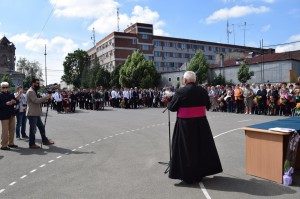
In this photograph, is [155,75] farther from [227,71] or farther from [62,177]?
[62,177]

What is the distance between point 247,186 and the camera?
5.85 m

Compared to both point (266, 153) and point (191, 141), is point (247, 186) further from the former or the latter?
point (191, 141)

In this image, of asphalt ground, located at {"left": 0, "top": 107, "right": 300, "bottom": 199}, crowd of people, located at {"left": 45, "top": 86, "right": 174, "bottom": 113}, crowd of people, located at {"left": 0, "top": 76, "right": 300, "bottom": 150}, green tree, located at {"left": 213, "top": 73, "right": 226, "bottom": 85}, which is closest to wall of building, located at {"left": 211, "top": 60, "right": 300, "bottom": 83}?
green tree, located at {"left": 213, "top": 73, "right": 226, "bottom": 85}

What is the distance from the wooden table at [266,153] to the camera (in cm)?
588

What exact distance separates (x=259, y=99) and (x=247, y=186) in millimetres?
15377

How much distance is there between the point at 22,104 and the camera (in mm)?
12477

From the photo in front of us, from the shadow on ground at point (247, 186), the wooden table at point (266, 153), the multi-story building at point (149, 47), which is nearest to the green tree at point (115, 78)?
the multi-story building at point (149, 47)

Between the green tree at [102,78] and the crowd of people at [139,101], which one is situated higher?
the green tree at [102,78]

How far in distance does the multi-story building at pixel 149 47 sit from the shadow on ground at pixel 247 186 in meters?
76.3

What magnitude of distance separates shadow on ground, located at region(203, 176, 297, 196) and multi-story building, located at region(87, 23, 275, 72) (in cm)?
7634

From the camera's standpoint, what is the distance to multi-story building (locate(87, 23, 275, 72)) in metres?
83.3

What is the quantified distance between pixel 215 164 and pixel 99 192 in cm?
225

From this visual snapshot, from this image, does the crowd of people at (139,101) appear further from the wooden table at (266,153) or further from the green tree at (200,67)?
the green tree at (200,67)

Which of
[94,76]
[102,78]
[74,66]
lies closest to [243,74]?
[102,78]
